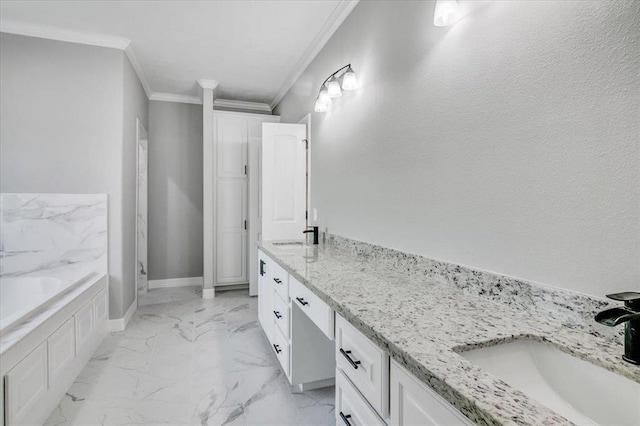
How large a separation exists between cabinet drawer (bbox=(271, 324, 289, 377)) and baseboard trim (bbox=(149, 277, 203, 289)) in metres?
2.93

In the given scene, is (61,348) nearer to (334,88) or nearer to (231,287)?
(334,88)

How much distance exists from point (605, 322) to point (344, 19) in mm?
2557

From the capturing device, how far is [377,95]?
205cm

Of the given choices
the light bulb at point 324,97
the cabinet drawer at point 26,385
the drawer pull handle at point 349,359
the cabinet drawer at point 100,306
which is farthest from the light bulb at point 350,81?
the cabinet drawer at point 100,306

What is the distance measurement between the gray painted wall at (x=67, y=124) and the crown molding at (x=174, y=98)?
1.38 meters

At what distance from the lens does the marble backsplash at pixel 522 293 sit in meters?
0.91

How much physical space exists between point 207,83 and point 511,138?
12.6 feet

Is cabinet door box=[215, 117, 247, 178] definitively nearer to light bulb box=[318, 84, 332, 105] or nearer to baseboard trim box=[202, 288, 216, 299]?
baseboard trim box=[202, 288, 216, 299]

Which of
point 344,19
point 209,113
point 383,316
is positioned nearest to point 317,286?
point 383,316

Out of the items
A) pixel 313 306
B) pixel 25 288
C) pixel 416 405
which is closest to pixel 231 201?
pixel 25 288

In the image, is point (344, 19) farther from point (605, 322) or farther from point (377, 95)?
point (605, 322)

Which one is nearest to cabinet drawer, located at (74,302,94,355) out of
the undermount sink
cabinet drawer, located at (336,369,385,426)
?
cabinet drawer, located at (336,369,385,426)

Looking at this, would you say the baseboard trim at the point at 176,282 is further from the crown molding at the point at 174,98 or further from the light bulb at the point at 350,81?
the light bulb at the point at 350,81

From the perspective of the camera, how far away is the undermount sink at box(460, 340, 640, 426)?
727 millimetres
